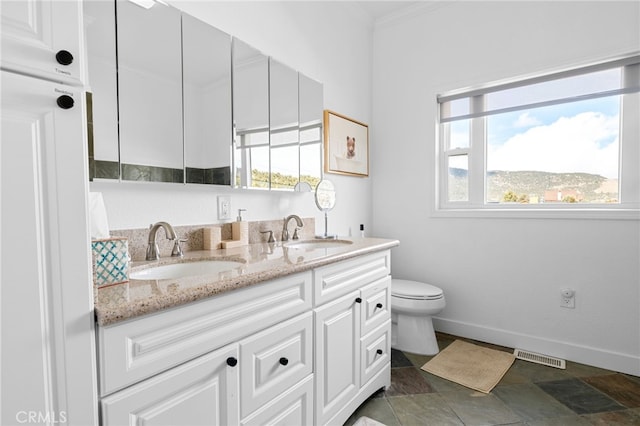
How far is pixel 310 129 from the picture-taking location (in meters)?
2.19

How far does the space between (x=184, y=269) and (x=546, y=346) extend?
2.44 meters

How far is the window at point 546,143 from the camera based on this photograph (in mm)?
Answer: 2045

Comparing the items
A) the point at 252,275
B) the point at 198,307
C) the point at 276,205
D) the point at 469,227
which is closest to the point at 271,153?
the point at 276,205

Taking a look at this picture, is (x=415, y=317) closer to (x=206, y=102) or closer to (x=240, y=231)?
(x=240, y=231)

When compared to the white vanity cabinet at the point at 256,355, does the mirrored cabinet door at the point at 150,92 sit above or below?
above

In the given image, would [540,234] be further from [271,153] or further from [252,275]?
[252,275]

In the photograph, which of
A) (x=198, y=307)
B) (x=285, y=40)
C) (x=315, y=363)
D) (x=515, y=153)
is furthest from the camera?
(x=515, y=153)

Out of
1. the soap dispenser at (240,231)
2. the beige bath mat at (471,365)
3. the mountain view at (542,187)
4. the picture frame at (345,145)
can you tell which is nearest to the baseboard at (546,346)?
the beige bath mat at (471,365)

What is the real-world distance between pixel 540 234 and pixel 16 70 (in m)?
2.72

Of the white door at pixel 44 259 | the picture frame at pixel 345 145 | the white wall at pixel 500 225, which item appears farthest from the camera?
the picture frame at pixel 345 145

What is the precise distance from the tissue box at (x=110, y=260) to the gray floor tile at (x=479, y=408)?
1.68 m

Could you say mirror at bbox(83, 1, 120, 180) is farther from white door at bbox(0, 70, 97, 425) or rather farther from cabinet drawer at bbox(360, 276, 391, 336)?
cabinet drawer at bbox(360, 276, 391, 336)

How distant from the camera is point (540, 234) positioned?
224 centimetres

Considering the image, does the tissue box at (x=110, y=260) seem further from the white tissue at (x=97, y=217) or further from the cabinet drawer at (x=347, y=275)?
the cabinet drawer at (x=347, y=275)
